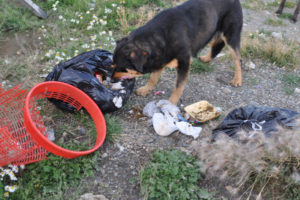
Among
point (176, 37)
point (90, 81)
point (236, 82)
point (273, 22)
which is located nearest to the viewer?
point (90, 81)

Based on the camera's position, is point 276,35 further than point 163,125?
Yes

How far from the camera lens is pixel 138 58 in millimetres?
3150

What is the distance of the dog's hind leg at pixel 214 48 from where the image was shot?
4.77m

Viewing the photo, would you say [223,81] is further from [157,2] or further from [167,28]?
[157,2]

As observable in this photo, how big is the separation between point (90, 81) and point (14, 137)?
1151 mm

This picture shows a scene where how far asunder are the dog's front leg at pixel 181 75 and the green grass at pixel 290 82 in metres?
2.11

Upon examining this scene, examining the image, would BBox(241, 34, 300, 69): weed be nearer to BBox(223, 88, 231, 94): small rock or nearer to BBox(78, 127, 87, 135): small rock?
BBox(223, 88, 231, 94): small rock

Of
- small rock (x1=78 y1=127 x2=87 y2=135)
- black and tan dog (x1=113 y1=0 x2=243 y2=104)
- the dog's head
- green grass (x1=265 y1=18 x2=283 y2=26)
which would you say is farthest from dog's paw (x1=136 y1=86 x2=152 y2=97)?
green grass (x1=265 y1=18 x2=283 y2=26)

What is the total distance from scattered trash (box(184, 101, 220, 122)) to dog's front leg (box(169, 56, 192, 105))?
1.11 feet

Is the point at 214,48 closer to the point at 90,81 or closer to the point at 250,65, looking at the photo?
the point at 250,65

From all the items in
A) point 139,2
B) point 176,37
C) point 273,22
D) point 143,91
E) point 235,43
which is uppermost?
point 176,37

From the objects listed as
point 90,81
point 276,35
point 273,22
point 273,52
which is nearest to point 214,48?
point 273,52

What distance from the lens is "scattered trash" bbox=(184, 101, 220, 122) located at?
3.45m

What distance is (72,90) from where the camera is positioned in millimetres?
3131
